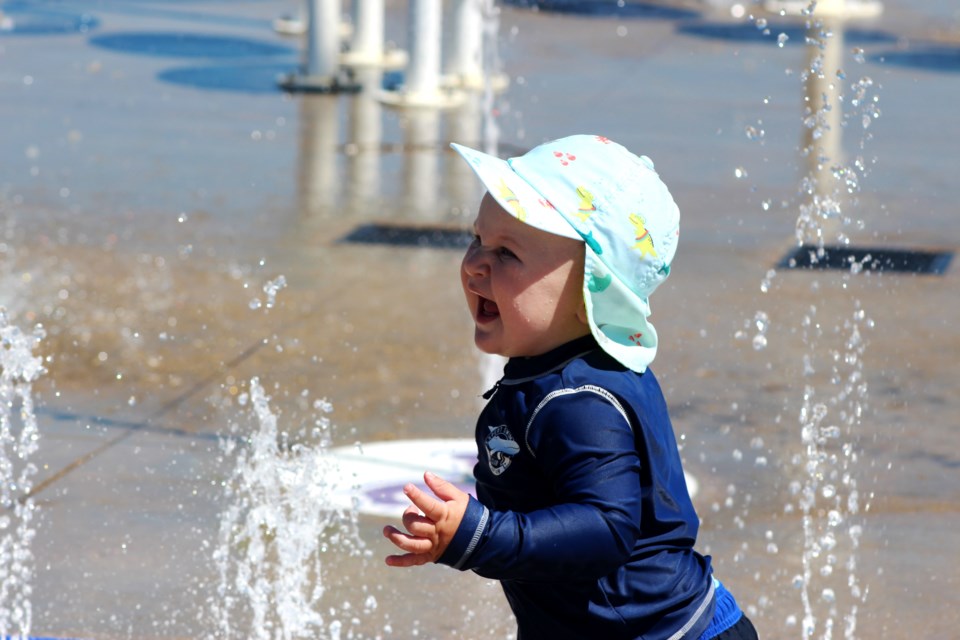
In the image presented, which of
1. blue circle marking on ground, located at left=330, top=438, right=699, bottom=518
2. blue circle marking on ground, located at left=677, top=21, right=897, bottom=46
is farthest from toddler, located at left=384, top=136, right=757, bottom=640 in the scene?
blue circle marking on ground, located at left=677, top=21, right=897, bottom=46

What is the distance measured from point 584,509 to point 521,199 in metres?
0.46

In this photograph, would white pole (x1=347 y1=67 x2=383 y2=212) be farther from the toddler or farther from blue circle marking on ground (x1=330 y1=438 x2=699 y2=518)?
the toddler

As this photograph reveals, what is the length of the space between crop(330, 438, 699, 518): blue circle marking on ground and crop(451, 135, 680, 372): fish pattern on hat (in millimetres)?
2079

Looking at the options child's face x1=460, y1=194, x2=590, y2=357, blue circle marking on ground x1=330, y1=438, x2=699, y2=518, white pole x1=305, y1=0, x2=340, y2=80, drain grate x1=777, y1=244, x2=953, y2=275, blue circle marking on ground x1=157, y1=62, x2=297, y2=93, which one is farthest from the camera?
blue circle marking on ground x1=157, y1=62, x2=297, y2=93

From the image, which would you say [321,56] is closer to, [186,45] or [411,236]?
[186,45]

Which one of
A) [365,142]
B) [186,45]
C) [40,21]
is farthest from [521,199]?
[40,21]

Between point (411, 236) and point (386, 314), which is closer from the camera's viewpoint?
point (386, 314)

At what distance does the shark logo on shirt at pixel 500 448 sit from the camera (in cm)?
223

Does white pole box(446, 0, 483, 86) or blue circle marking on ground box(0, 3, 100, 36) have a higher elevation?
white pole box(446, 0, 483, 86)

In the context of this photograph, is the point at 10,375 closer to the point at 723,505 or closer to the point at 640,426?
the point at 723,505

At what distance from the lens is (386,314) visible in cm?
636

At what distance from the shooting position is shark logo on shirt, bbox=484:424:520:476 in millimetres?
2232

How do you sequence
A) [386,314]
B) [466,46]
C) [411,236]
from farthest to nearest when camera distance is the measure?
[466,46]
[411,236]
[386,314]

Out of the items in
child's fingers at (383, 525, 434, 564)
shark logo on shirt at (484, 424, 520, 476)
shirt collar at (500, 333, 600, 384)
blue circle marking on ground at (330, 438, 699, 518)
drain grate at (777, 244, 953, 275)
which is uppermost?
shirt collar at (500, 333, 600, 384)
